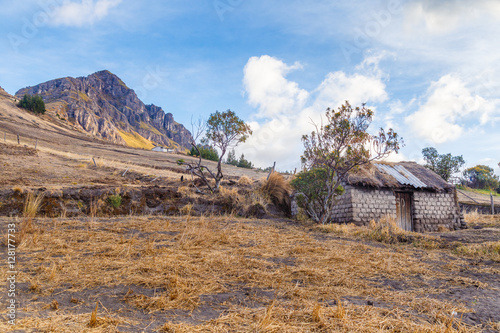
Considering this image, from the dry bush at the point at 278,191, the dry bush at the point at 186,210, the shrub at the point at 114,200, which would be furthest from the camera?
the dry bush at the point at 278,191

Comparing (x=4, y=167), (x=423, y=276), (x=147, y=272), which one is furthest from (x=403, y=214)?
(x=4, y=167)

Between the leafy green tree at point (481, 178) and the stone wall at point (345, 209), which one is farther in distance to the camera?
the leafy green tree at point (481, 178)

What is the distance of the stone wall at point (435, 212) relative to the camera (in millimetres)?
15836

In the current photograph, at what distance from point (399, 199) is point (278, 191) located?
6425 millimetres

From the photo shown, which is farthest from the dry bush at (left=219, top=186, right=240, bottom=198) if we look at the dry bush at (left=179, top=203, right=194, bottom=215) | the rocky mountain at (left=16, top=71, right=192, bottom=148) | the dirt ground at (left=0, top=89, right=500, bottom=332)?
the rocky mountain at (left=16, top=71, right=192, bottom=148)

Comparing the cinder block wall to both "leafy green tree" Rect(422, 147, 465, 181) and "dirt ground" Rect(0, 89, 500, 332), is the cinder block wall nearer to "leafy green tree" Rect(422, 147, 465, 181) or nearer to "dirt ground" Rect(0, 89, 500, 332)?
"dirt ground" Rect(0, 89, 500, 332)

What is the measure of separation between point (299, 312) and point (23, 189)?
36.9 feet

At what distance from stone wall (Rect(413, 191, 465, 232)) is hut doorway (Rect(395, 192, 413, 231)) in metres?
0.24

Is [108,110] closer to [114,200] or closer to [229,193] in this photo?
[229,193]

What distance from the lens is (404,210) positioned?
1588 cm

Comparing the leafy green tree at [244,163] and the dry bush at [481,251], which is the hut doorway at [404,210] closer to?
Answer: the dry bush at [481,251]

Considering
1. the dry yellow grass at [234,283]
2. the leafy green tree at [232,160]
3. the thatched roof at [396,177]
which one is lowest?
the dry yellow grass at [234,283]

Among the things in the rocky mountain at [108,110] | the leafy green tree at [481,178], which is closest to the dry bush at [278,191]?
the leafy green tree at [481,178]

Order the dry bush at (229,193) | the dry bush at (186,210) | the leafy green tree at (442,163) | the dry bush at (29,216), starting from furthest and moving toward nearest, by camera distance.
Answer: the leafy green tree at (442,163)
the dry bush at (229,193)
the dry bush at (186,210)
the dry bush at (29,216)
